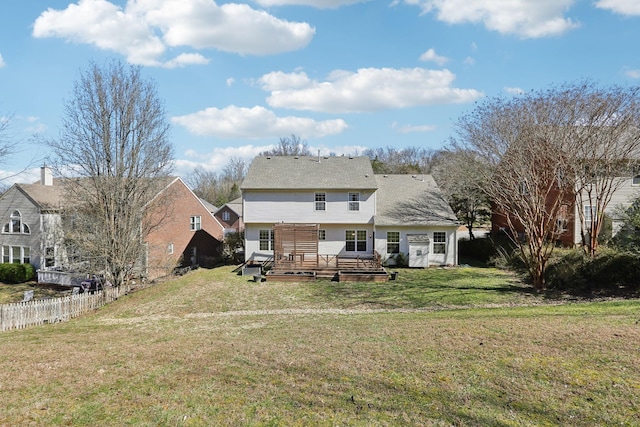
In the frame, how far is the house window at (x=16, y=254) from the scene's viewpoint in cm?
3102

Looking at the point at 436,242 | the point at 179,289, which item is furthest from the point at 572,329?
the point at 436,242

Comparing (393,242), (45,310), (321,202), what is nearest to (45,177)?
(45,310)

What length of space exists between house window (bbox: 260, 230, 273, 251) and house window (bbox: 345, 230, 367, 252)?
5381 millimetres

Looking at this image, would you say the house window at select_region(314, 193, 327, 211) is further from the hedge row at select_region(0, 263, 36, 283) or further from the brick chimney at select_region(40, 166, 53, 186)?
the brick chimney at select_region(40, 166, 53, 186)

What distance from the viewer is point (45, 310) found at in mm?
16422

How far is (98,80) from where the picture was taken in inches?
880

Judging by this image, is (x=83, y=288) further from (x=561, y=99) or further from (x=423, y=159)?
(x=423, y=159)

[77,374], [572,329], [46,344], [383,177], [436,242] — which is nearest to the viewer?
[77,374]

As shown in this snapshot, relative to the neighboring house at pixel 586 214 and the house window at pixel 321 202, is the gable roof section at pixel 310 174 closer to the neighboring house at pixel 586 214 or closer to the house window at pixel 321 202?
the house window at pixel 321 202

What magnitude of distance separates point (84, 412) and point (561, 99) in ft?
75.6

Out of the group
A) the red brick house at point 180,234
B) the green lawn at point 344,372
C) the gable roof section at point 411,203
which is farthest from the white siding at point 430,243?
the green lawn at point 344,372

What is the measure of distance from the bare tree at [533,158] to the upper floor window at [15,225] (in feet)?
107

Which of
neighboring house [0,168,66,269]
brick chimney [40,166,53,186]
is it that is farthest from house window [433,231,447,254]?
brick chimney [40,166,53,186]

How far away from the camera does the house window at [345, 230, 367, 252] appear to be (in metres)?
28.8
